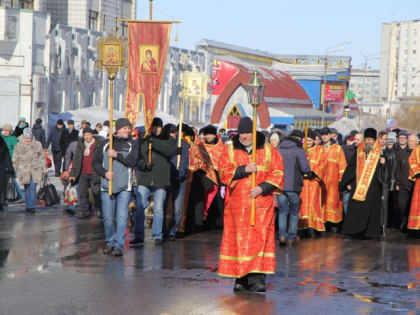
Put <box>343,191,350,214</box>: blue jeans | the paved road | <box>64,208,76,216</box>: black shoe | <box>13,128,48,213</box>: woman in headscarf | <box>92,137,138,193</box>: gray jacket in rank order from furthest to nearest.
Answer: <box>64,208,76,216</box>: black shoe, <box>13,128,48,213</box>: woman in headscarf, <box>343,191,350,214</box>: blue jeans, <box>92,137,138,193</box>: gray jacket, the paved road

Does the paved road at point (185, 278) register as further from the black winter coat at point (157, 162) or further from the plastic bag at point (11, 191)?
the plastic bag at point (11, 191)

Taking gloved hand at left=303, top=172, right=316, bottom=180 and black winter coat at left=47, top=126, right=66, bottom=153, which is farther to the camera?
black winter coat at left=47, top=126, right=66, bottom=153

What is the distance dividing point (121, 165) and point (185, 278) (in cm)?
230

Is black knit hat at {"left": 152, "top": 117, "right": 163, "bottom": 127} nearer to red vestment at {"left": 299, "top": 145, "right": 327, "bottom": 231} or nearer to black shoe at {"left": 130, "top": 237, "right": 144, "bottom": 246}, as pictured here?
black shoe at {"left": 130, "top": 237, "right": 144, "bottom": 246}

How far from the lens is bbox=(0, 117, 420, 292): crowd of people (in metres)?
9.56

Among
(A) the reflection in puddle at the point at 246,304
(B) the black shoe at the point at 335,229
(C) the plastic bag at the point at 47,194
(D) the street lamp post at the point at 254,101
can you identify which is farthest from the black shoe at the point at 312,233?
(A) the reflection in puddle at the point at 246,304

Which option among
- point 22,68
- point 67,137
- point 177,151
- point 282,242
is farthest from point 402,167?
point 22,68

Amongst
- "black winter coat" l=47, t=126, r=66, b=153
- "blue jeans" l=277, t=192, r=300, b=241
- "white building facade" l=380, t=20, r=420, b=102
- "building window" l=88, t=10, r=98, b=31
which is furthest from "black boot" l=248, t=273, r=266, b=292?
"white building facade" l=380, t=20, r=420, b=102

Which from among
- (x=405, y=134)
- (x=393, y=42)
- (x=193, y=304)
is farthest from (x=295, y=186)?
(x=393, y=42)

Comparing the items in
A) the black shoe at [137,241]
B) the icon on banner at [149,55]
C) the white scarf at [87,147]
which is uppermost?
the icon on banner at [149,55]

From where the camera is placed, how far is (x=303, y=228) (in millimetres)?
15109

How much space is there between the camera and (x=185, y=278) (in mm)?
10109

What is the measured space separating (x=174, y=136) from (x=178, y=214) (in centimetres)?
141

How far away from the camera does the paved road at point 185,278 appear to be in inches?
336
